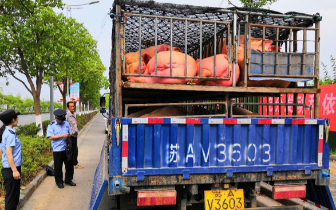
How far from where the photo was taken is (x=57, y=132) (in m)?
5.53

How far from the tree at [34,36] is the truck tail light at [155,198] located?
26.8ft

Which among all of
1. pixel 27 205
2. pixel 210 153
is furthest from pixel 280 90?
pixel 27 205

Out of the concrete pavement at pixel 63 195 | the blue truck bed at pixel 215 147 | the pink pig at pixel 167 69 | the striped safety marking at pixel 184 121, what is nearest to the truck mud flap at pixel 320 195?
the blue truck bed at pixel 215 147

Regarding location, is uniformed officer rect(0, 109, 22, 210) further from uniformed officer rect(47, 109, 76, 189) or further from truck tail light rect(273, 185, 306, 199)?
truck tail light rect(273, 185, 306, 199)

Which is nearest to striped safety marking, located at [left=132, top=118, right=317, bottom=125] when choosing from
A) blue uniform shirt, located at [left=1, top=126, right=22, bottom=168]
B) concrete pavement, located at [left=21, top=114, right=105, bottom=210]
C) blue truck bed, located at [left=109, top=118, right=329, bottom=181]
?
blue truck bed, located at [left=109, top=118, right=329, bottom=181]

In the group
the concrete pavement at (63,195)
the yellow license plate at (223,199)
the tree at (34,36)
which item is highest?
the tree at (34,36)

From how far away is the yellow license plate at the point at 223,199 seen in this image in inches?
123

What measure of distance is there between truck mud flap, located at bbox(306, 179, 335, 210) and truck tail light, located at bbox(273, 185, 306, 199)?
18.7 inches

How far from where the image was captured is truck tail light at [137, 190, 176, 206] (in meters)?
2.97

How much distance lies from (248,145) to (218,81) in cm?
88

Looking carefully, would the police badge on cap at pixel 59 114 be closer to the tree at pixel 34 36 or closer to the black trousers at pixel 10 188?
the black trousers at pixel 10 188

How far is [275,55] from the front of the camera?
11.7ft

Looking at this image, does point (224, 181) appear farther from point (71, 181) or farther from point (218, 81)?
point (71, 181)

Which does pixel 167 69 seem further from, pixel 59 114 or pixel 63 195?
pixel 63 195
